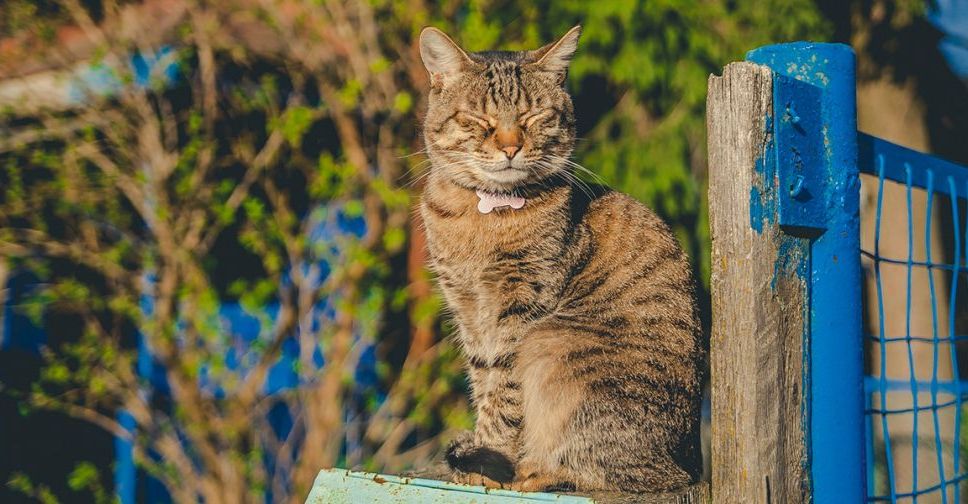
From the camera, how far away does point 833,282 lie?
68.7 inches

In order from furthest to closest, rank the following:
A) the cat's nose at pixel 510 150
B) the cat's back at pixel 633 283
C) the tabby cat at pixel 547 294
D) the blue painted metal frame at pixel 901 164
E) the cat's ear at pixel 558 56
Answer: the cat's ear at pixel 558 56 → the cat's nose at pixel 510 150 → the cat's back at pixel 633 283 → the tabby cat at pixel 547 294 → the blue painted metal frame at pixel 901 164

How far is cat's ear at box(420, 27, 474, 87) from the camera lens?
2.70 metres

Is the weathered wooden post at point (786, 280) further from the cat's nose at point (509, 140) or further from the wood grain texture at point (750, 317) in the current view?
the cat's nose at point (509, 140)

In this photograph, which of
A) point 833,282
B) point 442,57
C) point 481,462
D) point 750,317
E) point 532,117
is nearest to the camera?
point 750,317

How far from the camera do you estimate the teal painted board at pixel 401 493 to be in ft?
5.94

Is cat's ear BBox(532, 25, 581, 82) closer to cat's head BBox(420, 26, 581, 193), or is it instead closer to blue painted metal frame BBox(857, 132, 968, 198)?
cat's head BBox(420, 26, 581, 193)

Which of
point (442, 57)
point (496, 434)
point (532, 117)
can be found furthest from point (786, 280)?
point (442, 57)

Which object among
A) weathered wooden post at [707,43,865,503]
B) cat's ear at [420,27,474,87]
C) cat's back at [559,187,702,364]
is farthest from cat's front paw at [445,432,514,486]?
cat's ear at [420,27,474,87]

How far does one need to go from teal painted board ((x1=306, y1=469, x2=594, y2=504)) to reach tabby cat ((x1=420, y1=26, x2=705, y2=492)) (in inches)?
10.2

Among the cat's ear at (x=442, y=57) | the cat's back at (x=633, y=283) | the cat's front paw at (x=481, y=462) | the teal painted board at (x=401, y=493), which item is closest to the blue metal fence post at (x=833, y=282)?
the teal painted board at (x=401, y=493)

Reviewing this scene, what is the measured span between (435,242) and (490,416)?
56 centimetres

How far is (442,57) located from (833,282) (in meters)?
1.41

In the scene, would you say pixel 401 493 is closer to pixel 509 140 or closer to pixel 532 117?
pixel 509 140

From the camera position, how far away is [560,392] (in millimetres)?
2273
